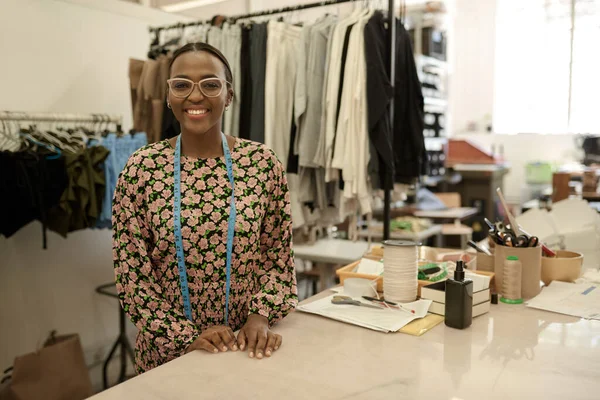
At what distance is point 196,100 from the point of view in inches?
58.9

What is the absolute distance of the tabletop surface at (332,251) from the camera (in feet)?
10.8

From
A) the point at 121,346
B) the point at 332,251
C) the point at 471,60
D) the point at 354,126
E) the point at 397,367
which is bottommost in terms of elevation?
the point at 121,346

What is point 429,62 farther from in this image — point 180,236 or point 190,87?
point 180,236

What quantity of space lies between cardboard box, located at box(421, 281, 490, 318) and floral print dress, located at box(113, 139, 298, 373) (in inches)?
15.7

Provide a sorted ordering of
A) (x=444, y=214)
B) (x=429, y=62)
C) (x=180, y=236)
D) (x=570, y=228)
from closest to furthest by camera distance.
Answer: (x=180, y=236)
(x=570, y=228)
(x=444, y=214)
(x=429, y=62)

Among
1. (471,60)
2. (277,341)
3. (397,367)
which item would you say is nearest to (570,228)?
(397,367)

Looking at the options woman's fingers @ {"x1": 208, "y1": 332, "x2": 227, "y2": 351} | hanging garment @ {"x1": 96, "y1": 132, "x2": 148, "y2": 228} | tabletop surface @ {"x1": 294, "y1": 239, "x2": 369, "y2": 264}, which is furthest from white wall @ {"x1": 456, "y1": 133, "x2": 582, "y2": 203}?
woman's fingers @ {"x1": 208, "y1": 332, "x2": 227, "y2": 351}

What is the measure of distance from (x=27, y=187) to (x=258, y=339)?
1.80 meters

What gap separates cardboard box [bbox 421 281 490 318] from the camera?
158 centimetres

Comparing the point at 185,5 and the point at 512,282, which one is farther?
the point at 185,5

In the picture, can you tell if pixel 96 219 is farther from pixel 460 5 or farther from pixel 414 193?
pixel 460 5

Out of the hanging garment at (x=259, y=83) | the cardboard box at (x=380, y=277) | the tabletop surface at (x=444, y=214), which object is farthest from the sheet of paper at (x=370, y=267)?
the tabletop surface at (x=444, y=214)

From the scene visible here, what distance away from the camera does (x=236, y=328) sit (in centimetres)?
161

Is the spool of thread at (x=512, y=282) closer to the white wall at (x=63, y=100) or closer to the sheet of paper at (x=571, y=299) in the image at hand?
the sheet of paper at (x=571, y=299)
